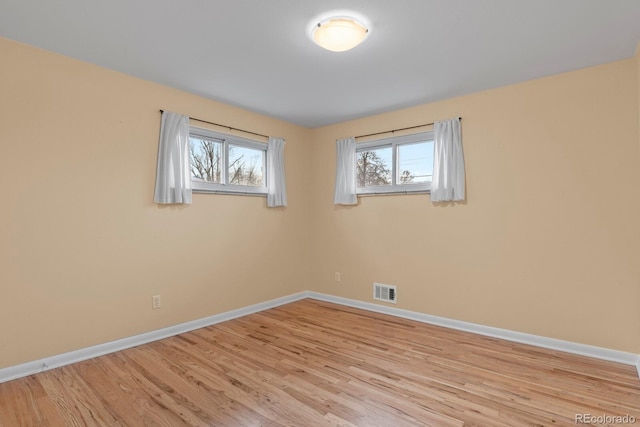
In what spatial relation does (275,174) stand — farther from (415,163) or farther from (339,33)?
(339,33)

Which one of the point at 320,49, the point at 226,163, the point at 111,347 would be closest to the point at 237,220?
the point at 226,163

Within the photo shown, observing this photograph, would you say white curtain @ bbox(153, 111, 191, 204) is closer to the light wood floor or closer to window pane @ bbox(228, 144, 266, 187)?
window pane @ bbox(228, 144, 266, 187)

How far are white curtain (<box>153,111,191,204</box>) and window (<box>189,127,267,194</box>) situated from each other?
178mm

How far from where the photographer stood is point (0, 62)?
229cm

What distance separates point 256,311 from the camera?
13.1 ft

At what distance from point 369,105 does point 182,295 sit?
290 centimetres

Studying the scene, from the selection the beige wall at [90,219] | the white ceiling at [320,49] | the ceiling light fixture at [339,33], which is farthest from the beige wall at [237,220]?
the ceiling light fixture at [339,33]

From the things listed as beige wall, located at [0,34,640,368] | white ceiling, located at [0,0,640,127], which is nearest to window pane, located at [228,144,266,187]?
beige wall, located at [0,34,640,368]

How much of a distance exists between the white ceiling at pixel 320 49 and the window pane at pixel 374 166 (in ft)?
3.01

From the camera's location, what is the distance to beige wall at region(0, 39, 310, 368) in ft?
7.72

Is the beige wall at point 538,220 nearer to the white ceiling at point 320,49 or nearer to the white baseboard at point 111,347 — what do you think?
the white ceiling at point 320,49

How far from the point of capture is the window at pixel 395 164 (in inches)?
147

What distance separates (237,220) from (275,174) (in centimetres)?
79

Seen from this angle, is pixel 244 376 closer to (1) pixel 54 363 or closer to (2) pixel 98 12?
(1) pixel 54 363
